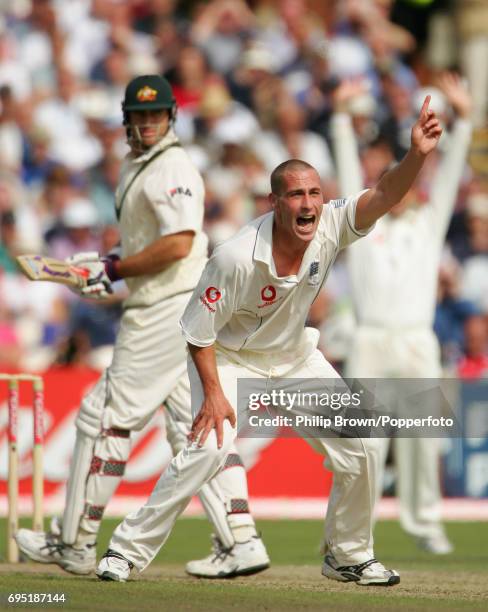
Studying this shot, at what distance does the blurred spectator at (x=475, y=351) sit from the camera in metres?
12.0

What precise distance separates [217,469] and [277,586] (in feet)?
2.82

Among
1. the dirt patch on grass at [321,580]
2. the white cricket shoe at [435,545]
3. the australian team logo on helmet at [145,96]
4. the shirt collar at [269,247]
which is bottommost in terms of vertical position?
the white cricket shoe at [435,545]

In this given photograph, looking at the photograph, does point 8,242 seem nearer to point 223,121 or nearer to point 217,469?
point 223,121

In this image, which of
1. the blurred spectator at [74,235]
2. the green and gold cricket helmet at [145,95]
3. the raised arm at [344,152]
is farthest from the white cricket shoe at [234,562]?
the blurred spectator at [74,235]

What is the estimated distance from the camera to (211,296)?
250 inches

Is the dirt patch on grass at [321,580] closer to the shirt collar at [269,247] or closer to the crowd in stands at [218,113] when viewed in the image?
the shirt collar at [269,247]

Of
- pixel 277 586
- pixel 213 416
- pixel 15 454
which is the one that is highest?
pixel 213 416

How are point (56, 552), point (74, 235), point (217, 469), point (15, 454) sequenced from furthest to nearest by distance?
point (74, 235) → point (15, 454) → point (56, 552) → point (217, 469)

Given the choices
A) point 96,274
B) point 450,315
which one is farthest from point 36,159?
point 96,274

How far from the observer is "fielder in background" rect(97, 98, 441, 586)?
20.7 ft

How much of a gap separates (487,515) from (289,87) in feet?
19.7

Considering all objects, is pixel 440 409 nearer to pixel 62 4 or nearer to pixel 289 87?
pixel 289 87

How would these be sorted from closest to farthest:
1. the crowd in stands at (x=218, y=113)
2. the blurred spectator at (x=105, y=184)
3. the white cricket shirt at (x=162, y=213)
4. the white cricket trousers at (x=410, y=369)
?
the white cricket shirt at (x=162, y=213) < the white cricket trousers at (x=410, y=369) < the crowd in stands at (x=218, y=113) < the blurred spectator at (x=105, y=184)

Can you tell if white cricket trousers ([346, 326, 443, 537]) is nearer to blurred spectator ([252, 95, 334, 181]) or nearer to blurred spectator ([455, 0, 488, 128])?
blurred spectator ([252, 95, 334, 181])
